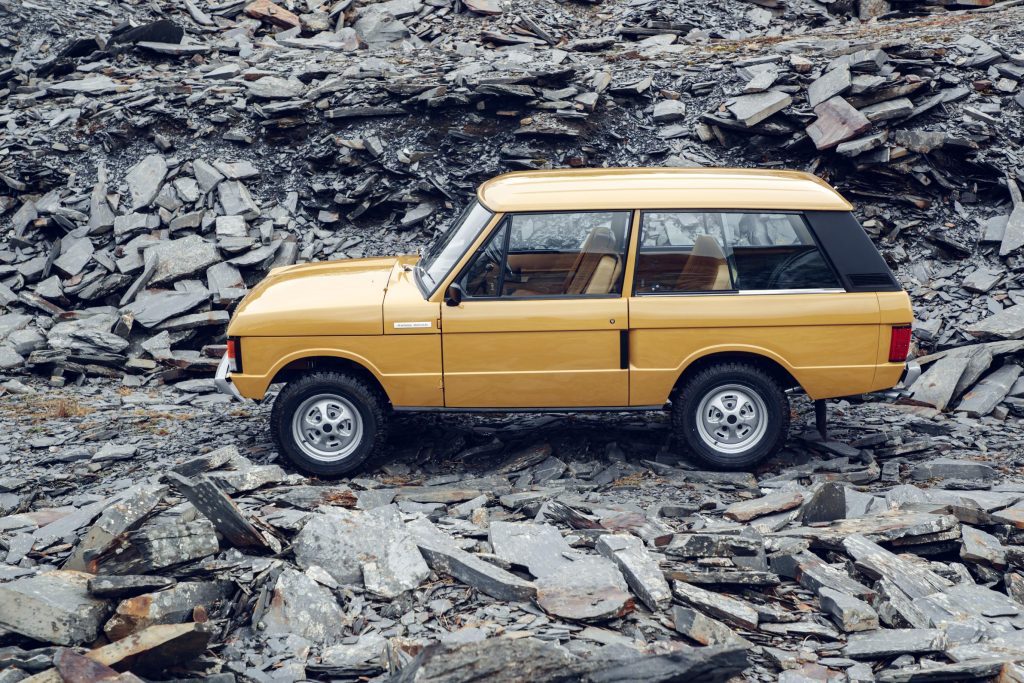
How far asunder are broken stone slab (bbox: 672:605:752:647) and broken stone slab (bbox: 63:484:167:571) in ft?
9.56

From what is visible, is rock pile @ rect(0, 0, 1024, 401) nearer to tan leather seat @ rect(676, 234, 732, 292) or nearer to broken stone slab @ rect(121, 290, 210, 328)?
broken stone slab @ rect(121, 290, 210, 328)

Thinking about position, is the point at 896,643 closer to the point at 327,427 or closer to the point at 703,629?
the point at 703,629

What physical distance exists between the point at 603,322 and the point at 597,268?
410 millimetres

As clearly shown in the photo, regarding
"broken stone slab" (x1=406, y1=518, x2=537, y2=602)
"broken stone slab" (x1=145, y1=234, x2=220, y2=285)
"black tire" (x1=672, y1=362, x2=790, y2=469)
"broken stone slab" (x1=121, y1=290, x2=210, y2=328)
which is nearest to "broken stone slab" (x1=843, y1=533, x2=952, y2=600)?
"black tire" (x1=672, y1=362, x2=790, y2=469)

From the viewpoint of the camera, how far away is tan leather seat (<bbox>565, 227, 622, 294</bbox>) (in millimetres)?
6676

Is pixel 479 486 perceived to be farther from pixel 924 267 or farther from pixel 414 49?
pixel 414 49

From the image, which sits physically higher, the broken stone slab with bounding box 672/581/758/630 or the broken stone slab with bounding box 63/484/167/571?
the broken stone slab with bounding box 63/484/167/571

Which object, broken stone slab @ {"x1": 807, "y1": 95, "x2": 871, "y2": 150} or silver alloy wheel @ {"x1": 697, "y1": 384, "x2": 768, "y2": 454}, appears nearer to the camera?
silver alloy wheel @ {"x1": 697, "y1": 384, "x2": 768, "y2": 454}

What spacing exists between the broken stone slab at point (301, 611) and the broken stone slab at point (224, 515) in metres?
0.42

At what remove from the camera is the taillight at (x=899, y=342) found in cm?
660

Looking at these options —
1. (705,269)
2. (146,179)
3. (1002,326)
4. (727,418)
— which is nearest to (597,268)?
(705,269)

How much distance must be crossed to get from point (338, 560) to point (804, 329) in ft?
11.9

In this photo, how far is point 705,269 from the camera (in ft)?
22.1

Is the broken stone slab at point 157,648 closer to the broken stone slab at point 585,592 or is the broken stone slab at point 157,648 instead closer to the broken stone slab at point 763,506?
the broken stone slab at point 585,592
